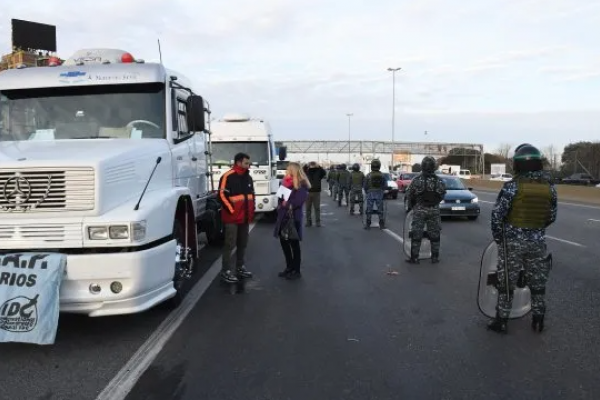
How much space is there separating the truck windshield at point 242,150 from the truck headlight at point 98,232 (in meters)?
10.1

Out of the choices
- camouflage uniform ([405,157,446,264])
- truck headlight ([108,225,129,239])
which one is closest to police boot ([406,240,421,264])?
camouflage uniform ([405,157,446,264])

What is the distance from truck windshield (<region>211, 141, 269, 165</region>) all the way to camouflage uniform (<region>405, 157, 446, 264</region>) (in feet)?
21.2

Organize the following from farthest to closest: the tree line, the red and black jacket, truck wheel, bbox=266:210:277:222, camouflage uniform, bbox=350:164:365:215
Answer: the tree line → camouflage uniform, bbox=350:164:365:215 → truck wheel, bbox=266:210:277:222 → the red and black jacket

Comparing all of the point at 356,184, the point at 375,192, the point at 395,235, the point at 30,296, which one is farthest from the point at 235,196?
the point at 356,184

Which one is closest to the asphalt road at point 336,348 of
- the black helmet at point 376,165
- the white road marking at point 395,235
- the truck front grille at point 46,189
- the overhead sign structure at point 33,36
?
the truck front grille at point 46,189

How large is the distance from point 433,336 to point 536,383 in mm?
1257

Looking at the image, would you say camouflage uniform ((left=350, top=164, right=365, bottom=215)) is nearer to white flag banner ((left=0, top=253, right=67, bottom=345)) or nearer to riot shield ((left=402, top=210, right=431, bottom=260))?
riot shield ((left=402, top=210, right=431, bottom=260))

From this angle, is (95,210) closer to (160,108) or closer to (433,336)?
(160,108)

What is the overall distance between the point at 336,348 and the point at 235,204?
2.97 m

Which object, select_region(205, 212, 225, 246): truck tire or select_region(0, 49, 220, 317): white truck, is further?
select_region(205, 212, 225, 246): truck tire

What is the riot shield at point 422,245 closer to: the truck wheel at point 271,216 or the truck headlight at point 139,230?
the truck headlight at point 139,230

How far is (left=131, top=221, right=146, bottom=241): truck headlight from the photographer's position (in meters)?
4.75

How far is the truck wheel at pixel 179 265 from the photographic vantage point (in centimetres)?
600

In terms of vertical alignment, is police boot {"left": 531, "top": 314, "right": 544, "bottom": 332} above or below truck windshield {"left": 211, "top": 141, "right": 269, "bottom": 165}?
below
